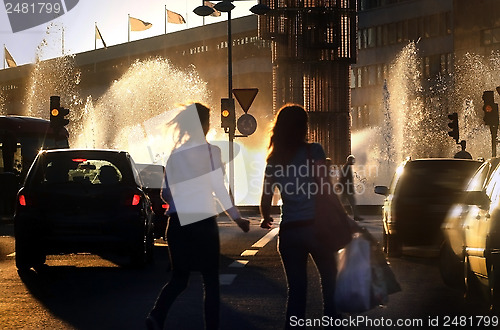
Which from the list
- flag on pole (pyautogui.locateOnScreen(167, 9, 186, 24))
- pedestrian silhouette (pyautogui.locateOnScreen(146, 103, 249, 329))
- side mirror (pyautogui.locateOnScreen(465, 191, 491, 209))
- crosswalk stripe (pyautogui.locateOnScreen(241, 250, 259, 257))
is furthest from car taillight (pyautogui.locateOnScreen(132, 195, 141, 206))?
flag on pole (pyautogui.locateOnScreen(167, 9, 186, 24))

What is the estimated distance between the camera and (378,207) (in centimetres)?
3606

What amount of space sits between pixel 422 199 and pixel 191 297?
5491mm

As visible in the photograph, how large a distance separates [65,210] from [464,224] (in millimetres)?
5358

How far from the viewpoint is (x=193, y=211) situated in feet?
29.0

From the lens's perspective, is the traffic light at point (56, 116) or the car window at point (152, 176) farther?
the traffic light at point (56, 116)

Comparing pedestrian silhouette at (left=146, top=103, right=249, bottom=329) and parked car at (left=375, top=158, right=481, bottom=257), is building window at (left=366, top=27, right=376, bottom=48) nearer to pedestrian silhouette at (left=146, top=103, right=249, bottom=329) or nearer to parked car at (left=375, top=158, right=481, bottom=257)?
parked car at (left=375, top=158, right=481, bottom=257)

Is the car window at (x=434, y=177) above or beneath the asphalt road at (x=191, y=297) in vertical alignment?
above

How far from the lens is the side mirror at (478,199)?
37.8 feet

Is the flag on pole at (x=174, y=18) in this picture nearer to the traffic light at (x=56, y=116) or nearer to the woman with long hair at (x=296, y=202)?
the traffic light at (x=56, y=116)

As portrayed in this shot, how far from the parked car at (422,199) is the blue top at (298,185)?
8853 mm

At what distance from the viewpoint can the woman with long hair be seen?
8.77 metres

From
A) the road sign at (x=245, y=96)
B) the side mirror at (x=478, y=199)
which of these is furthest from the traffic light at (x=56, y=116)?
the side mirror at (x=478, y=199)

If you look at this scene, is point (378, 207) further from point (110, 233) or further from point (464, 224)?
point (464, 224)

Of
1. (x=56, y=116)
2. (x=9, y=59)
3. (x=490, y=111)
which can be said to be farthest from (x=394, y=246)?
(x=9, y=59)
